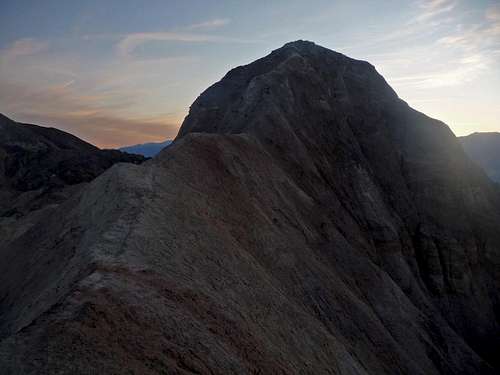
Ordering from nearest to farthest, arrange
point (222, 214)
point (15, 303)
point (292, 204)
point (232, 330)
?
point (232, 330) < point (15, 303) < point (222, 214) < point (292, 204)

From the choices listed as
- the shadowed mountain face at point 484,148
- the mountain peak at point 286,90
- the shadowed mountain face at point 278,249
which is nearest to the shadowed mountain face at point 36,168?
the mountain peak at point 286,90

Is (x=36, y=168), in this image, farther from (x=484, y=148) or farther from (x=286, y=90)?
(x=484, y=148)

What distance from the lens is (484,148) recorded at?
147500 mm

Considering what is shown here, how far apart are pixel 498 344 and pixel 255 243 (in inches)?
1075

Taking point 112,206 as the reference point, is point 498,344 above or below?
below

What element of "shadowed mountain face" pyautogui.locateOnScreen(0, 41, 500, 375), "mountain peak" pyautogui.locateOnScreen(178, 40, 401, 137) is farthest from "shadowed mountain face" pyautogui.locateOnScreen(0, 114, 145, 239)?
"shadowed mountain face" pyautogui.locateOnScreen(0, 41, 500, 375)

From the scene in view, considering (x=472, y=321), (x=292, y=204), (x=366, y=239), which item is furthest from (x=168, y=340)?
(x=472, y=321)

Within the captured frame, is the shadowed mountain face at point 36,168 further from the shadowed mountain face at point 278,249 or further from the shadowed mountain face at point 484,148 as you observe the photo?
the shadowed mountain face at point 484,148

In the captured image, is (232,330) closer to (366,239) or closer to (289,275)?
(289,275)

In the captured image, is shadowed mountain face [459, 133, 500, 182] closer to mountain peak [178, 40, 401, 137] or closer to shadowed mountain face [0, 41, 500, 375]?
shadowed mountain face [0, 41, 500, 375]

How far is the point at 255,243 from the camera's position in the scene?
1947 centimetres

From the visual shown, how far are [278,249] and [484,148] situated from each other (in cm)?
15239

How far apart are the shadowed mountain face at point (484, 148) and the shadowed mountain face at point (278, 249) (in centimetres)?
10907

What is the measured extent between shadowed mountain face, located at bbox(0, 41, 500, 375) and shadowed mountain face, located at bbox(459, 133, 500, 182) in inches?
4294
